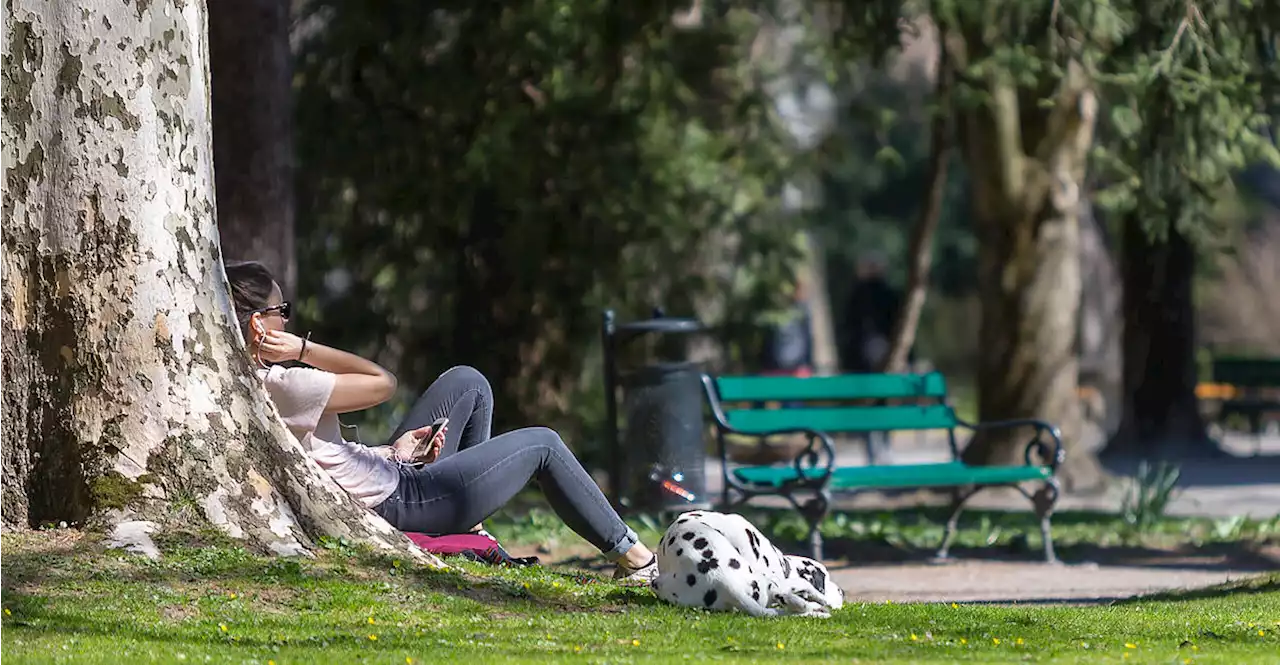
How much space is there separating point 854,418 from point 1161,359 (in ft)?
28.6

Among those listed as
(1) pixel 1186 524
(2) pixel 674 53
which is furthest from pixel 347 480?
(2) pixel 674 53

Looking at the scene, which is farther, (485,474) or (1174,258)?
(1174,258)

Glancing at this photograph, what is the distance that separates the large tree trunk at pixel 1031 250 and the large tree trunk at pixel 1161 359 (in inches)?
186

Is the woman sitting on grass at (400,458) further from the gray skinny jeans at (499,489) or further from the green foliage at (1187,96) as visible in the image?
the green foliage at (1187,96)

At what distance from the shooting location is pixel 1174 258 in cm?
1889

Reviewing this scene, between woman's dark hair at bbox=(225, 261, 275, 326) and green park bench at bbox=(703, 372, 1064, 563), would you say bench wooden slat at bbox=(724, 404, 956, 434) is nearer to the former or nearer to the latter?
green park bench at bbox=(703, 372, 1064, 563)

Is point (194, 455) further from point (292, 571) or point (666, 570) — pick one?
point (666, 570)

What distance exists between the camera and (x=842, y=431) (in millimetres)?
10984

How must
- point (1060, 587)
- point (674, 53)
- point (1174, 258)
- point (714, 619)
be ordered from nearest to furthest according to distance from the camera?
point (714, 619)
point (1060, 587)
point (674, 53)
point (1174, 258)

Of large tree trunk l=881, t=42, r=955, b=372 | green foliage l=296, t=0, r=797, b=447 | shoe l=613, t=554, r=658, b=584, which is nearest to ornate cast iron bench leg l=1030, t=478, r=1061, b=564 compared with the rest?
shoe l=613, t=554, r=658, b=584

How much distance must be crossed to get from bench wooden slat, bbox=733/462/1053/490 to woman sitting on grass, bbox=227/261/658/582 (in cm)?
274

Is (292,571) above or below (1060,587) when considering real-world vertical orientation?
above

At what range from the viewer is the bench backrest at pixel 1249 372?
20375mm

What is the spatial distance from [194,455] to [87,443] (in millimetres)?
334
